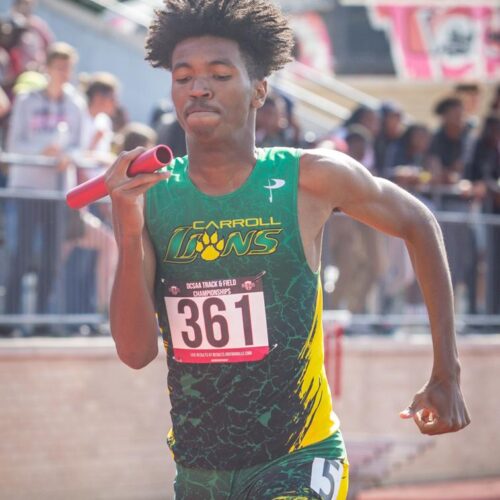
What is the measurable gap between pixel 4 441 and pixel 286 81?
8.68 metres

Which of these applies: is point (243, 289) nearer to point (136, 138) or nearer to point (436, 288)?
point (436, 288)

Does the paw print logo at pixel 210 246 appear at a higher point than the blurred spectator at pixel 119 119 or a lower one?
lower

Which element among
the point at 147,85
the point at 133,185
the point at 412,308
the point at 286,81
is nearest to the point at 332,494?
the point at 133,185

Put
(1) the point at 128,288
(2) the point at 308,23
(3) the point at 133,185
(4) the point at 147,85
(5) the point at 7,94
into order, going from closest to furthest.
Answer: (3) the point at 133,185 < (1) the point at 128,288 < (5) the point at 7,94 < (4) the point at 147,85 < (2) the point at 308,23

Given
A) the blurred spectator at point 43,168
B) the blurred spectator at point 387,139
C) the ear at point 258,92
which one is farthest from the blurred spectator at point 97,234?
the ear at point 258,92

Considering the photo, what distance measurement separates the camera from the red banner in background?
59.0 ft

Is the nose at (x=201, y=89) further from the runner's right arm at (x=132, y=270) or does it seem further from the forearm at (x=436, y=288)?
the forearm at (x=436, y=288)

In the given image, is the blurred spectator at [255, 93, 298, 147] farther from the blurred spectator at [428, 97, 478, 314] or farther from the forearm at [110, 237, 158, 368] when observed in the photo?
the forearm at [110, 237, 158, 368]

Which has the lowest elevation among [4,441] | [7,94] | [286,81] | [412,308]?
[4,441]

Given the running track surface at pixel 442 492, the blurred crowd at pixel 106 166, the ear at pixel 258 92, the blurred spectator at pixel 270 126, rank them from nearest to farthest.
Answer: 1. the ear at pixel 258 92
2. the blurred crowd at pixel 106 166
3. the blurred spectator at pixel 270 126
4. the running track surface at pixel 442 492

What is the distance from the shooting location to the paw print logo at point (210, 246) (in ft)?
14.9

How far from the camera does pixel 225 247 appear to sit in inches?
179

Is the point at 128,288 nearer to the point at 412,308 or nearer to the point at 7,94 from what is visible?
the point at 7,94

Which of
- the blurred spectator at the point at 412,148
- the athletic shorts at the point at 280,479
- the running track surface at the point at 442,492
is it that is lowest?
the running track surface at the point at 442,492
